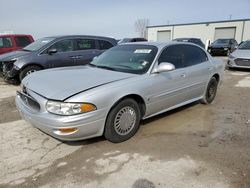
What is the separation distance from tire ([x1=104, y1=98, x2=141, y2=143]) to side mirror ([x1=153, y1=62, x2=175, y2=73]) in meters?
0.69

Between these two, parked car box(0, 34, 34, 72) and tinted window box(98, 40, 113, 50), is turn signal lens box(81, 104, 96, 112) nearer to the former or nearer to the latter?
tinted window box(98, 40, 113, 50)

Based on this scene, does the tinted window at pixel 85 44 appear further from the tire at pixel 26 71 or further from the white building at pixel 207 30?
the white building at pixel 207 30

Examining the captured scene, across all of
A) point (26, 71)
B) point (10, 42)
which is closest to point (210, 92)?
point (26, 71)

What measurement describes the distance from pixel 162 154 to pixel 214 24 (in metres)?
32.3

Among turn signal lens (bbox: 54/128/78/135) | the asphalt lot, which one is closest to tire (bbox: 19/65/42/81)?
the asphalt lot

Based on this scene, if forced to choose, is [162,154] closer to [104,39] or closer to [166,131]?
[166,131]

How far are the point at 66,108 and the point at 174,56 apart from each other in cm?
243

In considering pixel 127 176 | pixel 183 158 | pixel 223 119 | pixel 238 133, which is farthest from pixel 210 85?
pixel 127 176

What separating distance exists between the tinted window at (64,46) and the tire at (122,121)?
16.5 ft

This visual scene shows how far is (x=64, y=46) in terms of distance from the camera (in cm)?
786

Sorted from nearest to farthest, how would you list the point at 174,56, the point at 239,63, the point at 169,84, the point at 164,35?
the point at 169,84
the point at 174,56
the point at 239,63
the point at 164,35

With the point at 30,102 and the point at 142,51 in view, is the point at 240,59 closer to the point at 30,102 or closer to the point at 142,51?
the point at 142,51

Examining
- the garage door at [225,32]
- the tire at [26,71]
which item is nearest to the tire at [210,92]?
the tire at [26,71]

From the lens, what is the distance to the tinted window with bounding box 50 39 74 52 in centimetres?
769
